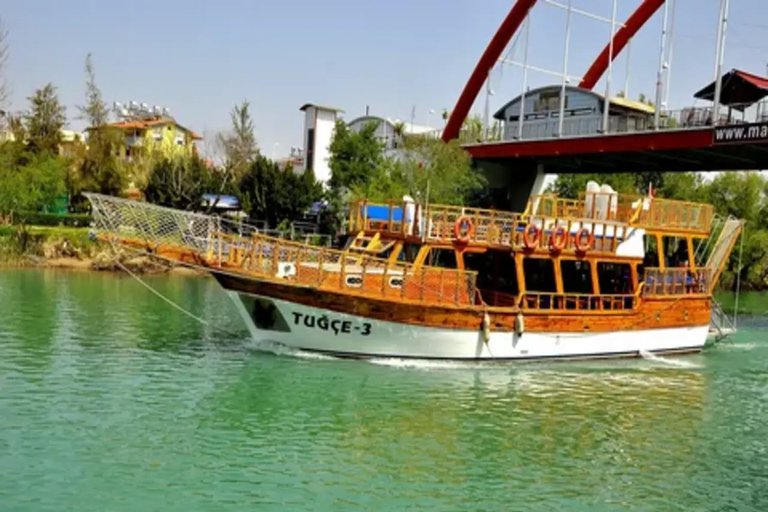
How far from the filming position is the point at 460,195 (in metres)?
38.7

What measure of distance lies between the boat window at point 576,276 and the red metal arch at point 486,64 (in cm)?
2815

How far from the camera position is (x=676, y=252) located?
70.3ft

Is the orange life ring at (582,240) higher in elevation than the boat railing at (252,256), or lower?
higher

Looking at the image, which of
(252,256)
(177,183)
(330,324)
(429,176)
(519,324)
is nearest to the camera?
(252,256)

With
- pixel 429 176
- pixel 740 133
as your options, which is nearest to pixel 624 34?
pixel 429 176

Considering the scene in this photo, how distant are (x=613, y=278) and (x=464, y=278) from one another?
5740mm

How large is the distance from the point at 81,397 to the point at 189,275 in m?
25.1

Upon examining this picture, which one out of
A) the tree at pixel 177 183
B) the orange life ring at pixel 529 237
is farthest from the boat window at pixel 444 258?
the tree at pixel 177 183

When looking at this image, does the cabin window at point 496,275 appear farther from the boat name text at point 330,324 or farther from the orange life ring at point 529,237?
the boat name text at point 330,324

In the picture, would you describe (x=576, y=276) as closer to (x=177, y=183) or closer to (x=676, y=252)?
(x=676, y=252)

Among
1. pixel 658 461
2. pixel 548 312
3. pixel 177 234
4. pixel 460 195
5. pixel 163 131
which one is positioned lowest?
pixel 658 461

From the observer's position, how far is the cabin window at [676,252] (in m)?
21.1

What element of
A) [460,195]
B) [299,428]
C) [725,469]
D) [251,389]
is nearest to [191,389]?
[251,389]

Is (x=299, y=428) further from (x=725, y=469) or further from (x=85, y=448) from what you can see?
(x=725, y=469)
